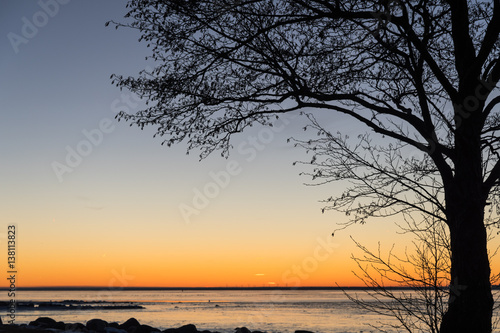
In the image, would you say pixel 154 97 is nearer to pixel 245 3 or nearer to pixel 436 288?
pixel 245 3

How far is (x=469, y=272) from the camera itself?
7.08 meters

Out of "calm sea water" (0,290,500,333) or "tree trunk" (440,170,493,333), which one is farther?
"calm sea water" (0,290,500,333)

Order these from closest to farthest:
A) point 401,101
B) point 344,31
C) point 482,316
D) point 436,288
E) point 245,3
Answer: point 436,288, point 482,316, point 245,3, point 344,31, point 401,101

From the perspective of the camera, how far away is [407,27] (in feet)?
26.5

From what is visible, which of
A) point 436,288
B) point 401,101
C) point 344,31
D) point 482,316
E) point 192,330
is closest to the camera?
point 436,288

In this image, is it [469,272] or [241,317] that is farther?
[241,317]

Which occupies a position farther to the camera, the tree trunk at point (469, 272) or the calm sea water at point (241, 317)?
the calm sea water at point (241, 317)

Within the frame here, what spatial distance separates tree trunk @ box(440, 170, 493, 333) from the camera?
7.03 meters

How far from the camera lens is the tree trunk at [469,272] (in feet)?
23.1

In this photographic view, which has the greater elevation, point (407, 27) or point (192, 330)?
point (407, 27)

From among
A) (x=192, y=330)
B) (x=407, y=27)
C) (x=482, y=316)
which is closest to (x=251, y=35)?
(x=407, y=27)

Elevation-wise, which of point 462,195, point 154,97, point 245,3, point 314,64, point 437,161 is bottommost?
point 462,195

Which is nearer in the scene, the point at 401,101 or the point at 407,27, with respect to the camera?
the point at 407,27

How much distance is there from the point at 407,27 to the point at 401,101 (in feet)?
5.73
